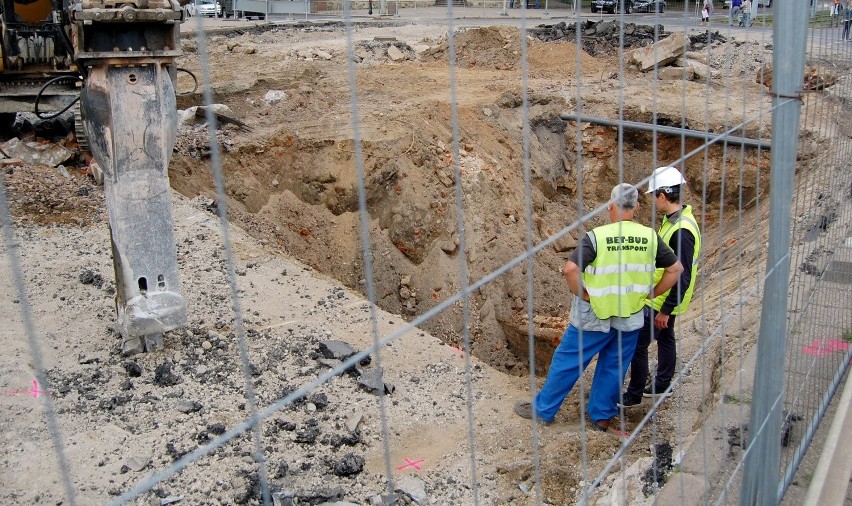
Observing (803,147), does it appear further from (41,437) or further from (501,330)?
(501,330)

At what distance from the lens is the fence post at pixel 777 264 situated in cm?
291

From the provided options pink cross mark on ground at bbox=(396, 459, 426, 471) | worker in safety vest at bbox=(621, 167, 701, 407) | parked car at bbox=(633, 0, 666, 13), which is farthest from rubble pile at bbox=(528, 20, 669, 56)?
parked car at bbox=(633, 0, 666, 13)

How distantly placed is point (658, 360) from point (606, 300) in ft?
4.33

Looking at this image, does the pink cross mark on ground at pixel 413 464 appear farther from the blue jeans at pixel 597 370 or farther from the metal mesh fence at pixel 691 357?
the blue jeans at pixel 597 370

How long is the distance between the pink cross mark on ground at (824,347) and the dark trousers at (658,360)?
1.28 metres

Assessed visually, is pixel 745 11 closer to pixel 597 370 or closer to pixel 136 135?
pixel 597 370

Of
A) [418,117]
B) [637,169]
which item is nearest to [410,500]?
[418,117]

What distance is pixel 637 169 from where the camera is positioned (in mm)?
11680

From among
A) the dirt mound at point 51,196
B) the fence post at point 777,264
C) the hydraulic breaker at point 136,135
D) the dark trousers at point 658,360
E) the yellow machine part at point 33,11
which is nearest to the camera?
the fence post at point 777,264

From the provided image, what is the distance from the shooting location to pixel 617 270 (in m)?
4.59

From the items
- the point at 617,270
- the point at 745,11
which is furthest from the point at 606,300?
the point at 745,11

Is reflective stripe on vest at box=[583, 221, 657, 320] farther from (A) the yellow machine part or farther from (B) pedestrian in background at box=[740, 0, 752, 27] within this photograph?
(A) the yellow machine part

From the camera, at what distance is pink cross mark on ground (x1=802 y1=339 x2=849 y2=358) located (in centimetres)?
400

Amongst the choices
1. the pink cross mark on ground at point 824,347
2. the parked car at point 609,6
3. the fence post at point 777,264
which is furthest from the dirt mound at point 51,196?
the fence post at point 777,264
